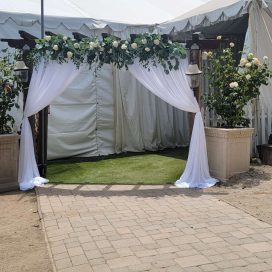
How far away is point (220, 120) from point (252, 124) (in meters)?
0.80

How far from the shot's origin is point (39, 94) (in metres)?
6.31

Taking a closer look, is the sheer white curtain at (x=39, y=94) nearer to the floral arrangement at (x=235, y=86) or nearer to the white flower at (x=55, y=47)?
the white flower at (x=55, y=47)

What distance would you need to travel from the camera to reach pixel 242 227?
4316 mm

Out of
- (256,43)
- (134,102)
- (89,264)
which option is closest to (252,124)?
(256,43)

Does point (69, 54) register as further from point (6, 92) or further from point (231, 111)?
point (231, 111)

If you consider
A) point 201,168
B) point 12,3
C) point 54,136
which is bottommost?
point 201,168

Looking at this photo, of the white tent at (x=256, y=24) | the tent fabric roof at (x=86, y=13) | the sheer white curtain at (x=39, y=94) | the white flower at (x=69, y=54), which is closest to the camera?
the white flower at (x=69, y=54)

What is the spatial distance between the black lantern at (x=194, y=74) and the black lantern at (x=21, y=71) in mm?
2385

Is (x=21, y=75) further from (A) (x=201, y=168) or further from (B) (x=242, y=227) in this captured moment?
(B) (x=242, y=227)

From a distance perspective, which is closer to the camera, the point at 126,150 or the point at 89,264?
the point at 89,264

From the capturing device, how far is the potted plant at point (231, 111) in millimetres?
6328

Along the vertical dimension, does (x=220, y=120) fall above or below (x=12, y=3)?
below

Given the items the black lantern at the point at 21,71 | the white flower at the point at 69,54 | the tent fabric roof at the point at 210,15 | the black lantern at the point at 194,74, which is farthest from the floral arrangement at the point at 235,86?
the black lantern at the point at 21,71

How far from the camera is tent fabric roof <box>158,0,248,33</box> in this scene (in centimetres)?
700
